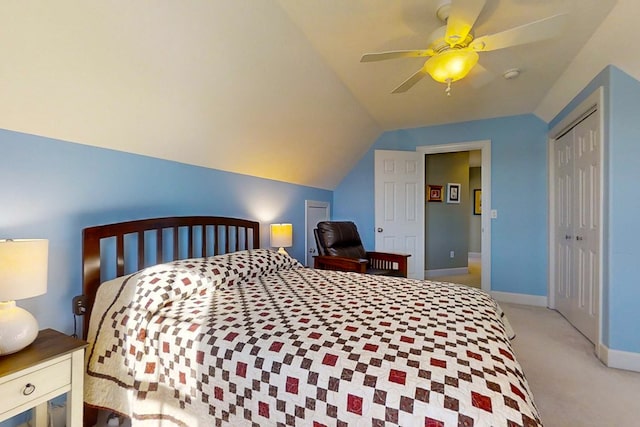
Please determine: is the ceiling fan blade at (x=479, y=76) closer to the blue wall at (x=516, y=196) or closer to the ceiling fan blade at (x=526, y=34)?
the ceiling fan blade at (x=526, y=34)

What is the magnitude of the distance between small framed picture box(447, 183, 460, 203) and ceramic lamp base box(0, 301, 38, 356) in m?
5.53

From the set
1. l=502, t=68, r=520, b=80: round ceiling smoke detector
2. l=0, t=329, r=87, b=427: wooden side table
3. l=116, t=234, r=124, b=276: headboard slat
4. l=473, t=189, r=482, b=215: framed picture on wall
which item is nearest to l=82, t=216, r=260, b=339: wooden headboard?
l=116, t=234, r=124, b=276: headboard slat

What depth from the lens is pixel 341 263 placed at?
10.1 feet

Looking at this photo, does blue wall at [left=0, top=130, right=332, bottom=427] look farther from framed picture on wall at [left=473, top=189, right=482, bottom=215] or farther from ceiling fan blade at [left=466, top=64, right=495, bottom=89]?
framed picture on wall at [left=473, top=189, right=482, bottom=215]

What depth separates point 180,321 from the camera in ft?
4.34

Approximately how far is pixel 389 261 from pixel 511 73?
7.04 ft

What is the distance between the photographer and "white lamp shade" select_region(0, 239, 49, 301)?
1.06 meters

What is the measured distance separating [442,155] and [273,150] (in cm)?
377

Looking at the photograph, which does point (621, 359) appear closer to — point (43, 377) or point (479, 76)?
point (479, 76)

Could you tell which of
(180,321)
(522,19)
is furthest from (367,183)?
(180,321)

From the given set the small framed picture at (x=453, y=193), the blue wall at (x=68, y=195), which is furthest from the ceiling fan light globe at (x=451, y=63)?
the small framed picture at (x=453, y=193)

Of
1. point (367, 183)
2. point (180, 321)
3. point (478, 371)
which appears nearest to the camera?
point (478, 371)

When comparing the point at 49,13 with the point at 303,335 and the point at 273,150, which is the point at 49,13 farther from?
the point at 273,150

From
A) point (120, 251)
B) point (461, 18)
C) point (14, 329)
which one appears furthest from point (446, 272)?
point (14, 329)
